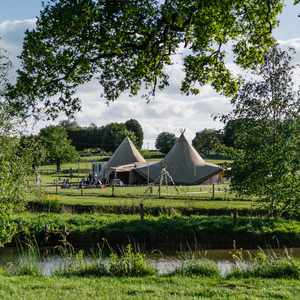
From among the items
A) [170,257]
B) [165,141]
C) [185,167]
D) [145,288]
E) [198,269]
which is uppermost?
[165,141]

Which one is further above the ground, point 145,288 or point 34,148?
point 34,148

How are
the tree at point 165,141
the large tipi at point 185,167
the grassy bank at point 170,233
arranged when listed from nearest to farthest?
the grassy bank at point 170,233
the large tipi at point 185,167
the tree at point 165,141

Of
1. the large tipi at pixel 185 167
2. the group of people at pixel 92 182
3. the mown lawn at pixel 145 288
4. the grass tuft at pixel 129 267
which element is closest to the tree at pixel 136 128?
the group of people at pixel 92 182

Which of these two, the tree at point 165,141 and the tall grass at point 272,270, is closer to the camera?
the tall grass at point 272,270

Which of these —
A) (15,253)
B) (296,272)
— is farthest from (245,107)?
(296,272)

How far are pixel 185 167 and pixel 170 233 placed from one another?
2596 centimetres

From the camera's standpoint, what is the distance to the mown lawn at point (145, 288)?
8078mm

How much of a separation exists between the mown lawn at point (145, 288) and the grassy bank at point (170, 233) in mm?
10595

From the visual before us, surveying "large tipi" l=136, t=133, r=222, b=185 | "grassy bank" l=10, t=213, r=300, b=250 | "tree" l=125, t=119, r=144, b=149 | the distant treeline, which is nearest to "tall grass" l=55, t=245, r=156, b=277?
"grassy bank" l=10, t=213, r=300, b=250

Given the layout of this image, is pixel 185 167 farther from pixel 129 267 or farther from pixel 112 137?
pixel 112 137

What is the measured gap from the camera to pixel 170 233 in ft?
70.9

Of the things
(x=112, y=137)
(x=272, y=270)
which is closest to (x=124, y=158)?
(x=112, y=137)

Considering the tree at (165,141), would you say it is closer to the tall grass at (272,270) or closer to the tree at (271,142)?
the tree at (271,142)

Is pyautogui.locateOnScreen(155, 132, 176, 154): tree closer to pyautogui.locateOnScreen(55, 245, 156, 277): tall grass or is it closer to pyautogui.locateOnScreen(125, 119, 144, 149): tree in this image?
pyautogui.locateOnScreen(125, 119, 144, 149): tree
